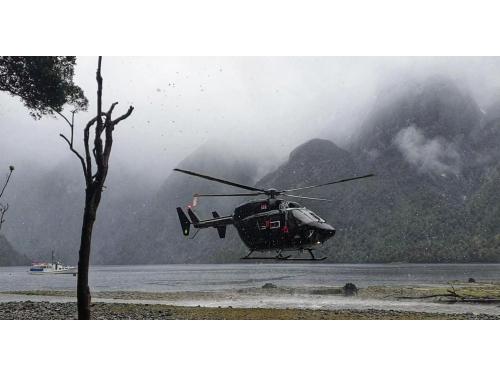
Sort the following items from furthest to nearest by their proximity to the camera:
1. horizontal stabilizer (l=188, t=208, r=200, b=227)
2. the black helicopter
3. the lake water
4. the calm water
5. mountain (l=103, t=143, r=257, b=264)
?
the calm water
the lake water
mountain (l=103, t=143, r=257, b=264)
horizontal stabilizer (l=188, t=208, r=200, b=227)
the black helicopter

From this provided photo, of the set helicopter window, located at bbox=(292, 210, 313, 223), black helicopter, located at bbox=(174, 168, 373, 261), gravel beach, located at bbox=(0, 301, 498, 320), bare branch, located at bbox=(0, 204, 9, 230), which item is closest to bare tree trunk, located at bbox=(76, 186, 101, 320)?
gravel beach, located at bbox=(0, 301, 498, 320)

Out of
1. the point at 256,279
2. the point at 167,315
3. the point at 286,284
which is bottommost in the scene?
the point at 256,279

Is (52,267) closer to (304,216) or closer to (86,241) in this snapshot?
(86,241)

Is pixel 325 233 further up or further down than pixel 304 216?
further down

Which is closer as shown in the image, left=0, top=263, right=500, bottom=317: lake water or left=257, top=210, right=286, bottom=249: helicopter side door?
left=257, top=210, right=286, bottom=249: helicopter side door

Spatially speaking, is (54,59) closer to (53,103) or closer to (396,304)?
(53,103)

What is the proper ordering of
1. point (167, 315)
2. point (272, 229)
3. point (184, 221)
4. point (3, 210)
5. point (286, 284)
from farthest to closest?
point (286, 284) < point (184, 221) < point (3, 210) < point (167, 315) < point (272, 229)

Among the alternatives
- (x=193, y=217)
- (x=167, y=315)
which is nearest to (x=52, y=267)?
(x=193, y=217)

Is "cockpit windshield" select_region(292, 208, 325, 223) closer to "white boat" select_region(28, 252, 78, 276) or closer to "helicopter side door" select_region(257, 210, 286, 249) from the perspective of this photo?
"helicopter side door" select_region(257, 210, 286, 249)

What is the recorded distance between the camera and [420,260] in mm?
53750

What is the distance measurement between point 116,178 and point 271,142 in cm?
654

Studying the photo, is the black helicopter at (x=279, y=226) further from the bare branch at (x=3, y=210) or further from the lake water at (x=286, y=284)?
the bare branch at (x=3, y=210)

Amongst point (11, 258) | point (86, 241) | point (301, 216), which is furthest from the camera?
point (11, 258)

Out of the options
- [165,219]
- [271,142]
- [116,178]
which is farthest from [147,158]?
[165,219]
